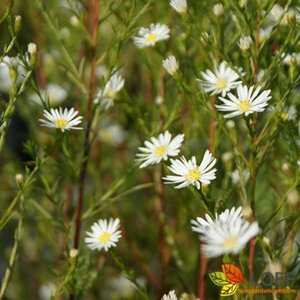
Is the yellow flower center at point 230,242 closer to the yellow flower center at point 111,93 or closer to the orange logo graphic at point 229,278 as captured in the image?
the orange logo graphic at point 229,278

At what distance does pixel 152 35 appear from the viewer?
3.74ft

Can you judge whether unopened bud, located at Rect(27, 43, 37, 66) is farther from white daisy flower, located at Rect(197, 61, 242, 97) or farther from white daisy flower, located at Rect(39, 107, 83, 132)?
white daisy flower, located at Rect(197, 61, 242, 97)

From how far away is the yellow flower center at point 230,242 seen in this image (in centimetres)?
67

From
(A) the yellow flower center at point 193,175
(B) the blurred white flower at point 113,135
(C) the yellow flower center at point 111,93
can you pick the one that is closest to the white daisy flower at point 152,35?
(C) the yellow flower center at point 111,93

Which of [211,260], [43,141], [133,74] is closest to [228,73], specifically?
[211,260]

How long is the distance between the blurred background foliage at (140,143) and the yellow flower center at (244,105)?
0.05 m

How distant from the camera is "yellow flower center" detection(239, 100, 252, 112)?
0.85 meters

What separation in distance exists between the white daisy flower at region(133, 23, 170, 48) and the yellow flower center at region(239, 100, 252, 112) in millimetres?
306

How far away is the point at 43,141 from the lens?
1.53 m

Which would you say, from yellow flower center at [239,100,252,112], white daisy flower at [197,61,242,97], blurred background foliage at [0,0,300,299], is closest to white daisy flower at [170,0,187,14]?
blurred background foliage at [0,0,300,299]

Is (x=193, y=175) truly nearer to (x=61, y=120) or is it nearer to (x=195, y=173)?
(x=195, y=173)

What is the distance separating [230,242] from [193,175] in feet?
0.69

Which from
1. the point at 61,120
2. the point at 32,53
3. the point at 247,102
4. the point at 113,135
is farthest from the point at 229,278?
the point at 113,135

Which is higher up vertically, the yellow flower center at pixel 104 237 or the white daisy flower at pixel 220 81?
the white daisy flower at pixel 220 81
